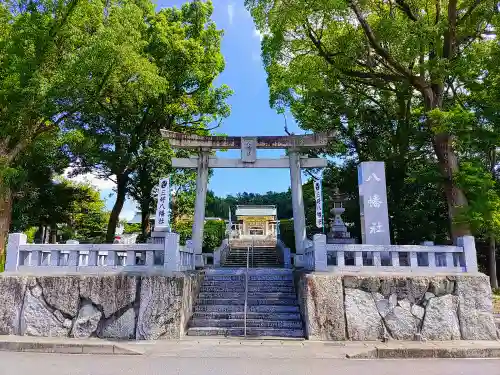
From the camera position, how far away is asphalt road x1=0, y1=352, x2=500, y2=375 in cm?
566

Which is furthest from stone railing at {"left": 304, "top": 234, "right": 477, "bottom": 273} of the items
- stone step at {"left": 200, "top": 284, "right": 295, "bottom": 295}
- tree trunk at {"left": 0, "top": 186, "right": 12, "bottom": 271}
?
tree trunk at {"left": 0, "top": 186, "right": 12, "bottom": 271}

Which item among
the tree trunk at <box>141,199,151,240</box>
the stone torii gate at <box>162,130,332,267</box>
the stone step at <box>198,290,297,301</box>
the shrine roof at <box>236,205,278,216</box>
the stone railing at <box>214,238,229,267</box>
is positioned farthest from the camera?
the shrine roof at <box>236,205,278,216</box>

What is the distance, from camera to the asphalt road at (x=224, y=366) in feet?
18.6

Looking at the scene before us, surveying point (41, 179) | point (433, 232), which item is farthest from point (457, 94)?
point (41, 179)

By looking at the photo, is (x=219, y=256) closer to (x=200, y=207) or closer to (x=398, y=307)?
(x=200, y=207)

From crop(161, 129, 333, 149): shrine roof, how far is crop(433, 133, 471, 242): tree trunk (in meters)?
3.44

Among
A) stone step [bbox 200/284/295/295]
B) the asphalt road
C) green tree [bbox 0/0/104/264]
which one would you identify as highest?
green tree [bbox 0/0/104/264]

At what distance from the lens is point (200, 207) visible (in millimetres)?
12641

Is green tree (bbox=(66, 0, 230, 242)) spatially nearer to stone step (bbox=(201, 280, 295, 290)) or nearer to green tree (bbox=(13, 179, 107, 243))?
green tree (bbox=(13, 179, 107, 243))

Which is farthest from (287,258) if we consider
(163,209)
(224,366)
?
(224,366)

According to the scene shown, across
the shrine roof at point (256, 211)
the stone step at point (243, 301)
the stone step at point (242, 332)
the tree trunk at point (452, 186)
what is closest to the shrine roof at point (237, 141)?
the tree trunk at point (452, 186)

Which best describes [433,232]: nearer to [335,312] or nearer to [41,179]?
[335,312]

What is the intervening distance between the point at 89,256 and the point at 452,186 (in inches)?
396

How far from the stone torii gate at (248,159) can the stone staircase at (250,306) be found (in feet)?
6.82
